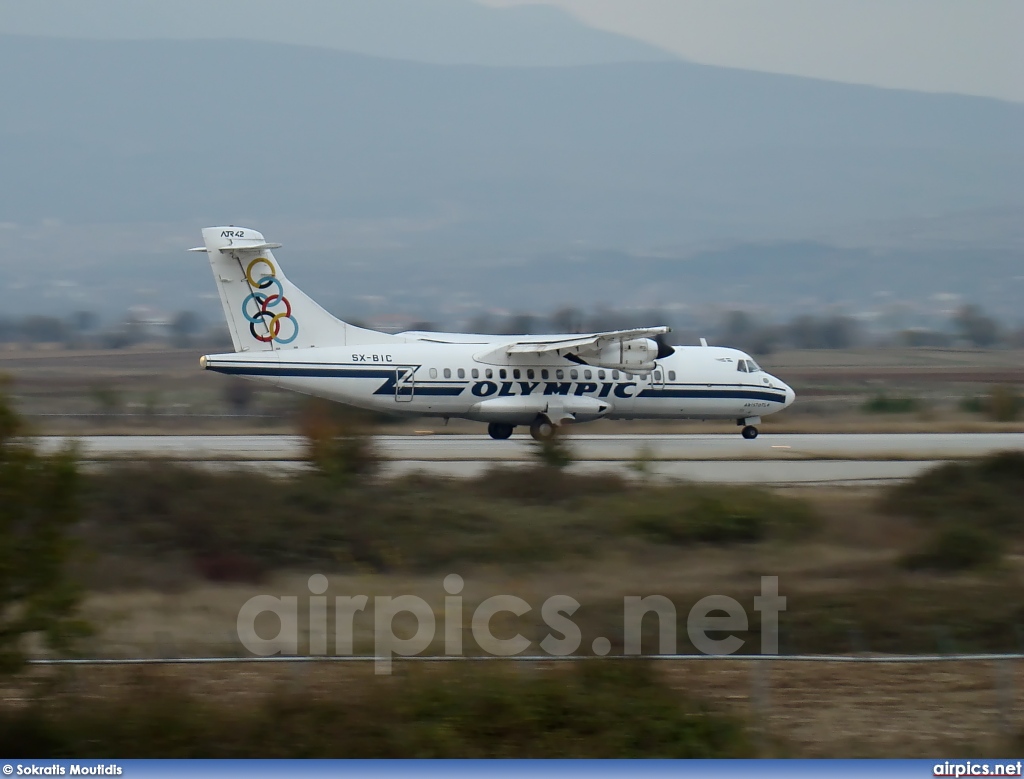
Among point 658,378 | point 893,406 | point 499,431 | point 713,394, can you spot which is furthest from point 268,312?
point 893,406

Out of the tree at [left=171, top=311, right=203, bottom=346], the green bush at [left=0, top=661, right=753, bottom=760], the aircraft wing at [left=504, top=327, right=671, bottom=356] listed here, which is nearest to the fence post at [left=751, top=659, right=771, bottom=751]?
the green bush at [left=0, top=661, right=753, bottom=760]

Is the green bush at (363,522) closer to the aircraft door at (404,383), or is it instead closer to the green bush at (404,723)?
the green bush at (404,723)

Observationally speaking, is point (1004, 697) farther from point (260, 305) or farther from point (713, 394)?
point (713, 394)

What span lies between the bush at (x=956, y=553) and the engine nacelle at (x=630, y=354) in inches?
602

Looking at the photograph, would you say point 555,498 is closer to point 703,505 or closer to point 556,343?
point 703,505

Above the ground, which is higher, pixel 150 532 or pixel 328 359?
pixel 328 359

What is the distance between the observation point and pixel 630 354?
2994 centimetres

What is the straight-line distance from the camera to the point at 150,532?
48.2ft

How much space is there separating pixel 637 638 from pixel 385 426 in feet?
85.0

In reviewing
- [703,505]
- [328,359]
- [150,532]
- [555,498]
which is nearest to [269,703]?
[150,532]

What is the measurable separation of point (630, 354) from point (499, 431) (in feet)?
14.4

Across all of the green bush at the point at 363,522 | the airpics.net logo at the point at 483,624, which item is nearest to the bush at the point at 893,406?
the green bush at the point at 363,522

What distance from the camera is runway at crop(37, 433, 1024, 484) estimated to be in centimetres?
2334

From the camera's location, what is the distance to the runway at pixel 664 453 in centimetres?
2334
